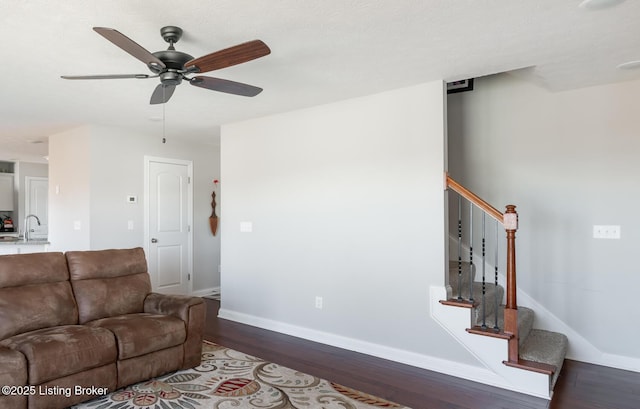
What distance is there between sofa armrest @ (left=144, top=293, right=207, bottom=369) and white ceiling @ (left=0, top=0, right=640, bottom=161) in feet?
6.19

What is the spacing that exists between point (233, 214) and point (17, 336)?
2584mm

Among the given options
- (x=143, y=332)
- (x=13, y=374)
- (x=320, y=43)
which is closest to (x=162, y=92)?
(x=320, y=43)

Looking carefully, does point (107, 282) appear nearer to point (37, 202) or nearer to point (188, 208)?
point (188, 208)

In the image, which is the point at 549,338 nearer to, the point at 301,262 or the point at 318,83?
the point at 301,262

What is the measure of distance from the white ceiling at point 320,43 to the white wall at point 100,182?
108 cm

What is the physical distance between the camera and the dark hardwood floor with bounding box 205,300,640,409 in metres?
2.76

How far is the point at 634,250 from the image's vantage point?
334cm

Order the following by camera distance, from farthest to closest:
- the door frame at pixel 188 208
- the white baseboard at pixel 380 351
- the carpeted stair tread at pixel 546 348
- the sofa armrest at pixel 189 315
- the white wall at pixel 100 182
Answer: the door frame at pixel 188 208
the white wall at pixel 100 182
the sofa armrest at pixel 189 315
the white baseboard at pixel 380 351
the carpeted stair tread at pixel 546 348

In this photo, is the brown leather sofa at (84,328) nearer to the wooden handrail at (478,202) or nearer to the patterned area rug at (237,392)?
the patterned area rug at (237,392)

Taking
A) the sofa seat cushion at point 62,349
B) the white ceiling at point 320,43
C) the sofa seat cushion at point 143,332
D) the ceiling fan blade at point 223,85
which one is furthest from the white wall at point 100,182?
the ceiling fan blade at point 223,85

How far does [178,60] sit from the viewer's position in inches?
92.4

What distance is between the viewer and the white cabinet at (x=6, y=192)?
321 inches

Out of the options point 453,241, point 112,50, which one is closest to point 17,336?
point 112,50

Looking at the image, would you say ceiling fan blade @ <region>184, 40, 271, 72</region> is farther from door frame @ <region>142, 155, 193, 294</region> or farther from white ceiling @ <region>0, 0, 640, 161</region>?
door frame @ <region>142, 155, 193, 294</region>
